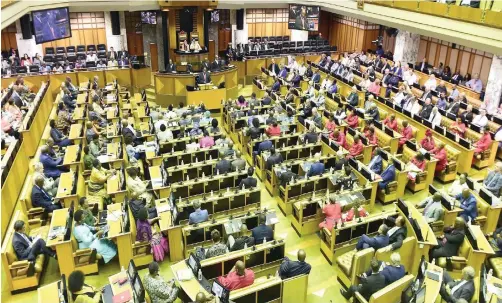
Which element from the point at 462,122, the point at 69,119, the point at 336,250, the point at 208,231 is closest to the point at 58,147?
the point at 69,119

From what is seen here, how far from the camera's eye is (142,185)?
366 inches

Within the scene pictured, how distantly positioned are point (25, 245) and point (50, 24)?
485 inches

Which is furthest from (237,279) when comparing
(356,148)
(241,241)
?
(356,148)

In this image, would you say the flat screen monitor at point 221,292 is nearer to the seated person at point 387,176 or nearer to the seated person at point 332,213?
the seated person at point 332,213

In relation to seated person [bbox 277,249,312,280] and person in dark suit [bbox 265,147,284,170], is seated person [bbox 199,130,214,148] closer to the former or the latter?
person in dark suit [bbox 265,147,284,170]

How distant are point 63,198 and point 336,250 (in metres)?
5.51

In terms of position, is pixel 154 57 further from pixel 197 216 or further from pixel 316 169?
pixel 197 216

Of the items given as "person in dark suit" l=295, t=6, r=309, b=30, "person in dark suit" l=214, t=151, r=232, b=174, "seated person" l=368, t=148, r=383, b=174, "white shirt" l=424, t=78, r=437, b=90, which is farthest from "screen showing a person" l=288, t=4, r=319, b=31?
"person in dark suit" l=214, t=151, r=232, b=174

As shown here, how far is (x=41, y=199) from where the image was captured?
8.84 m

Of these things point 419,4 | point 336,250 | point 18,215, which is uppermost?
Result: point 419,4

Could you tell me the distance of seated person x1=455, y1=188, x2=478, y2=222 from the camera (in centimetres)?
857

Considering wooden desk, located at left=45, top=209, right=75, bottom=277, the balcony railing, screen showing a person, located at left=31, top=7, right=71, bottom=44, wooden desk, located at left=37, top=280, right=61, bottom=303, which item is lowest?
wooden desk, located at left=45, top=209, right=75, bottom=277

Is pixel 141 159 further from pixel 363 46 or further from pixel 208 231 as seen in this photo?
pixel 363 46

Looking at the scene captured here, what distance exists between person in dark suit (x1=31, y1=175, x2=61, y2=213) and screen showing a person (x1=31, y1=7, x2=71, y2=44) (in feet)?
32.1
